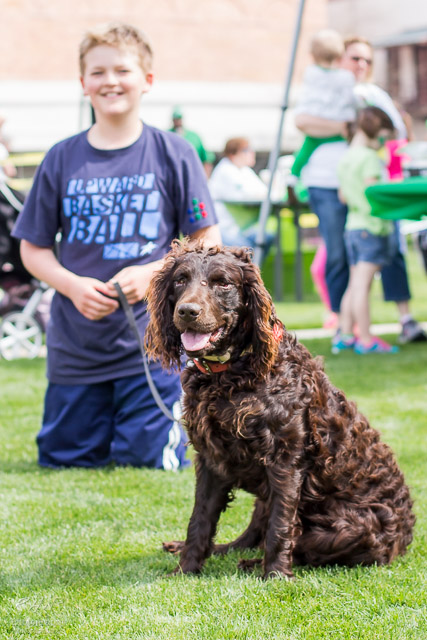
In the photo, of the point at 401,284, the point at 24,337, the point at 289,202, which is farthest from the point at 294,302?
the point at 24,337

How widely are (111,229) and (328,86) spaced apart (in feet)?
13.9

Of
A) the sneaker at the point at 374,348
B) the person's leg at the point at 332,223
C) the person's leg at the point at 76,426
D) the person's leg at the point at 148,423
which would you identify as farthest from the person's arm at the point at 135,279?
the sneaker at the point at 374,348

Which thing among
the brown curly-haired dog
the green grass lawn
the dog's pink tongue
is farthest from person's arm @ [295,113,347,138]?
the dog's pink tongue

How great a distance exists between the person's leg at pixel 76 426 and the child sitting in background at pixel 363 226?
3.67m

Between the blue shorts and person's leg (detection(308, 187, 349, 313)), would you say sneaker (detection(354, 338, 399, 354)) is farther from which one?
the blue shorts

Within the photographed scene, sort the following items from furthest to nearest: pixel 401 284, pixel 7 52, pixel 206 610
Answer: pixel 7 52, pixel 401 284, pixel 206 610

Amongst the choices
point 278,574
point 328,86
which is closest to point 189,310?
point 278,574

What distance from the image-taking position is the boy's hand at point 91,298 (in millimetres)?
4148

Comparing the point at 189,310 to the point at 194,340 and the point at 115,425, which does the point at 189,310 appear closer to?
the point at 194,340

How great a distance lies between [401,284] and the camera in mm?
8367

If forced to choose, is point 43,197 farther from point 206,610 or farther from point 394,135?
point 394,135

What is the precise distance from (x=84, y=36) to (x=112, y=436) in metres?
2.11

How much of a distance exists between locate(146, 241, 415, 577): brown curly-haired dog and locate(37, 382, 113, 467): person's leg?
149cm

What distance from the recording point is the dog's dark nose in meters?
2.76
